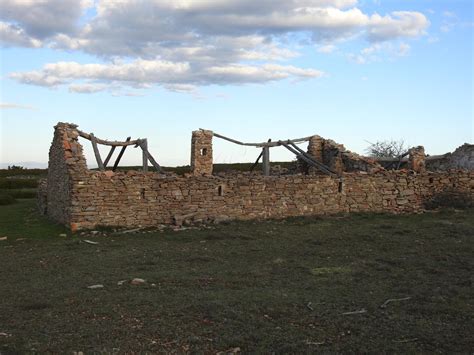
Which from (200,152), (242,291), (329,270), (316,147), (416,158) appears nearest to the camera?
(242,291)

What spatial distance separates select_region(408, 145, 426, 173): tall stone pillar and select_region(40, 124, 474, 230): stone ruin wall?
6.73 ft

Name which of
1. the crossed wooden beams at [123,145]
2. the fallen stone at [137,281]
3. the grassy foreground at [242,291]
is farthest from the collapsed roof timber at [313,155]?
the fallen stone at [137,281]

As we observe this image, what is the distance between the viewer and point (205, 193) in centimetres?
1566

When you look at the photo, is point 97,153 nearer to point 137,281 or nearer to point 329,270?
point 137,281

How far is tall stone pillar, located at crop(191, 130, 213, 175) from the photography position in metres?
17.9

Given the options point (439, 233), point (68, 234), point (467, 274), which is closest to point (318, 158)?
point (439, 233)

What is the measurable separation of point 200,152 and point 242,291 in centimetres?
1055

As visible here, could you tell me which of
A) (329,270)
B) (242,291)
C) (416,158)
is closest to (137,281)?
(242,291)

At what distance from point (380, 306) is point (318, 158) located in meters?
15.3

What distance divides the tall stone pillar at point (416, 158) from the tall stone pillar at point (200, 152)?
8216 millimetres

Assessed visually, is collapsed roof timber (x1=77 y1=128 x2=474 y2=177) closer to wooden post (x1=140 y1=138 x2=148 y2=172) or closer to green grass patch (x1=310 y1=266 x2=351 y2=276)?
wooden post (x1=140 y1=138 x2=148 y2=172)

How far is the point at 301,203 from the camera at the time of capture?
16906 mm

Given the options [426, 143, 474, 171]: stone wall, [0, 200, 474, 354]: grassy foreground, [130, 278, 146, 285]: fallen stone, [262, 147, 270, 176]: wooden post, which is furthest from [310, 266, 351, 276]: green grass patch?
[426, 143, 474, 171]: stone wall

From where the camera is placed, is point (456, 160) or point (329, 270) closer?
point (329, 270)
